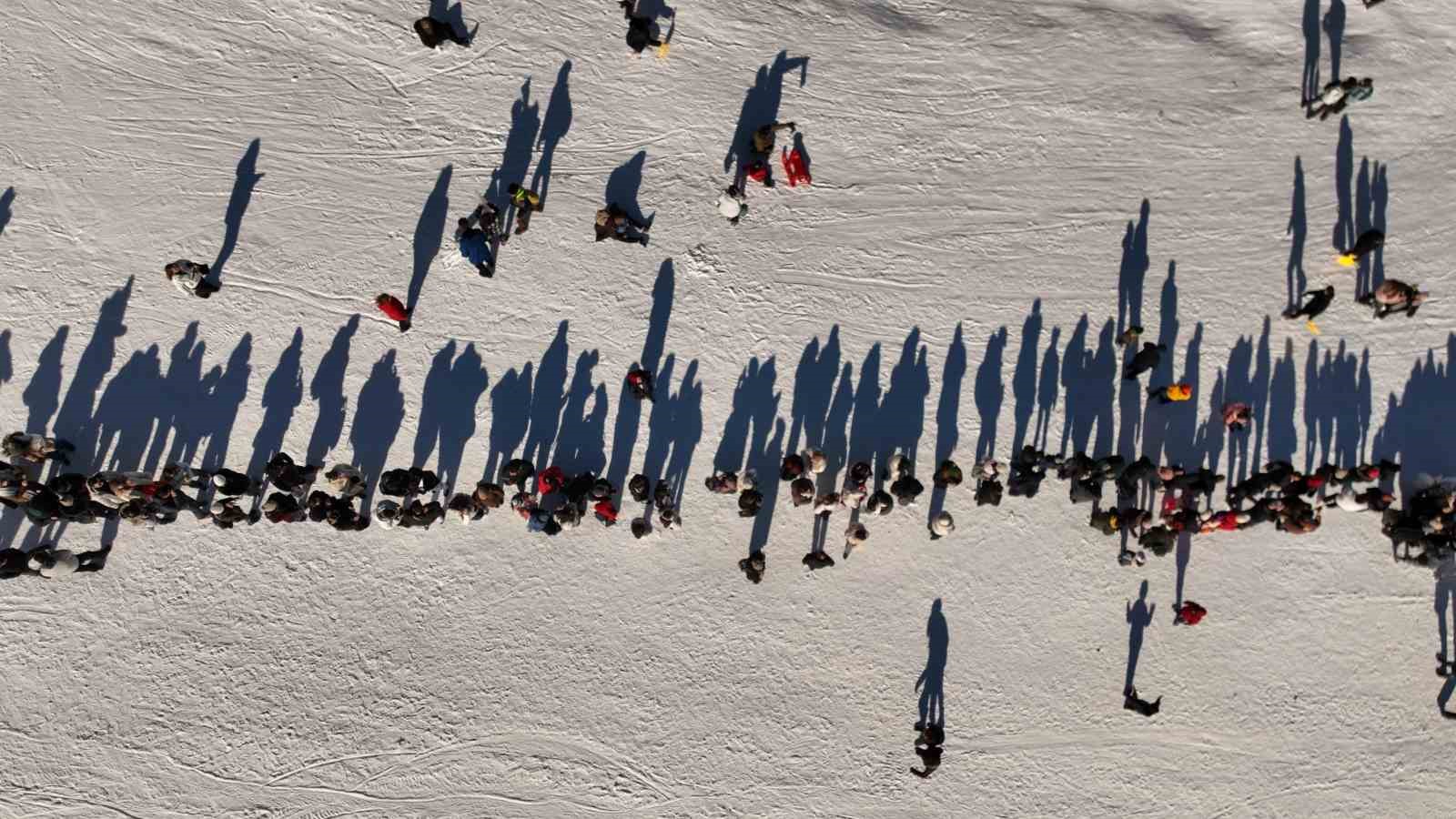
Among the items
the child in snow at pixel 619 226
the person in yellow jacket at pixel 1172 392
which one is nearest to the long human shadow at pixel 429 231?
the child in snow at pixel 619 226

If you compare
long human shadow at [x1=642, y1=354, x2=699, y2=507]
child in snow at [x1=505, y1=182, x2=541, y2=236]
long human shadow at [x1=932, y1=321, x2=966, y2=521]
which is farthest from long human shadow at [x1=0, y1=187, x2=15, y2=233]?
long human shadow at [x1=932, y1=321, x2=966, y2=521]

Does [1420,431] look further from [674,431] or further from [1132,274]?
[674,431]

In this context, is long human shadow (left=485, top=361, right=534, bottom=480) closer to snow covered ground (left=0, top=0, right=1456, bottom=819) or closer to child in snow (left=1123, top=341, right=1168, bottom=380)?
snow covered ground (left=0, top=0, right=1456, bottom=819)

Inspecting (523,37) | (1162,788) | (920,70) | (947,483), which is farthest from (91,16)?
(1162,788)

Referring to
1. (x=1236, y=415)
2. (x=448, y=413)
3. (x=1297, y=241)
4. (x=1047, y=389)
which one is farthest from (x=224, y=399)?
(x=1297, y=241)

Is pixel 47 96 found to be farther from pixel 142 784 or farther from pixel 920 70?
pixel 920 70
